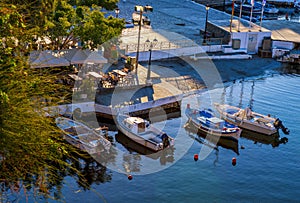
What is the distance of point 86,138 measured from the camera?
33156mm

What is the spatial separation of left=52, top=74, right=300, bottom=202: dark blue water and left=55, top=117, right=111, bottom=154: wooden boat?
6.04ft

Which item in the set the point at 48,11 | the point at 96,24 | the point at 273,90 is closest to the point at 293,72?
the point at 273,90

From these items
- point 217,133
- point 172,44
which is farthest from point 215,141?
point 172,44

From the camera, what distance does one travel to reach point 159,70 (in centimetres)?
4922

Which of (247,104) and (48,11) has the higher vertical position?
(48,11)

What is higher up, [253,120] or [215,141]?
[253,120]

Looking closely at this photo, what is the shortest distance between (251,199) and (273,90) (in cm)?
2253

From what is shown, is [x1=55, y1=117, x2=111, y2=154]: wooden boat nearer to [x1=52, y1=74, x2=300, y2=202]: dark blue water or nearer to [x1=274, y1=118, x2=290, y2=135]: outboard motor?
[x1=52, y1=74, x2=300, y2=202]: dark blue water

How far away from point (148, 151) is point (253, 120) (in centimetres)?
1055

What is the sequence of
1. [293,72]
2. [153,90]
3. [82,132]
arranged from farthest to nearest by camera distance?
[293,72] → [153,90] → [82,132]

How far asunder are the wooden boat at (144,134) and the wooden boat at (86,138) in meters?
2.10

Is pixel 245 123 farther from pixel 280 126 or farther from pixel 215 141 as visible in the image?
pixel 215 141

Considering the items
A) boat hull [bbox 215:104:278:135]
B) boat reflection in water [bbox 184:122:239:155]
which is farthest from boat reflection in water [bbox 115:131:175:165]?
boat hull [bbox 215:104:278:135]

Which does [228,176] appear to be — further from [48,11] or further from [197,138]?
[48,11]
